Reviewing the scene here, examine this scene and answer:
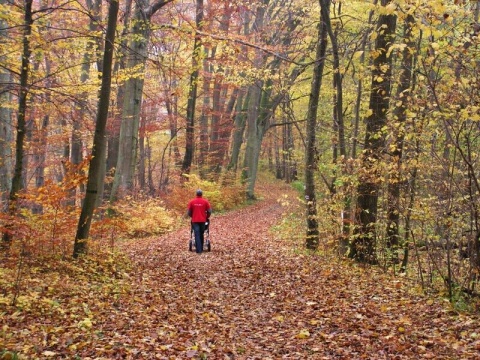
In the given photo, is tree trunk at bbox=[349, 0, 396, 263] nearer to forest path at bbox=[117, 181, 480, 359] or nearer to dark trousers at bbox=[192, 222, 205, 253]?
forest path at bbox=[117, 181, 480, 359]

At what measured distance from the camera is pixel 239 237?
16.9 metres

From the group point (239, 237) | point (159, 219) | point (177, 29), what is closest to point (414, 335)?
point (177, 29)

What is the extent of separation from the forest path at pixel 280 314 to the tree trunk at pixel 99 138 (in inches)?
56.8

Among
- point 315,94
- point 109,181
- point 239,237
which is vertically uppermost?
point 315,94

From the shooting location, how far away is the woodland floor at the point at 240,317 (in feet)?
18.8

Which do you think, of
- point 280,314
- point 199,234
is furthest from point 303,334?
point 199,234

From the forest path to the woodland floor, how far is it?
0.02 meters

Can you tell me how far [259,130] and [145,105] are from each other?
7.46 metres

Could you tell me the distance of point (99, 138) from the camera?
32.9ft

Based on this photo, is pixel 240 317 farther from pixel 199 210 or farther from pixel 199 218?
pixel 199 210

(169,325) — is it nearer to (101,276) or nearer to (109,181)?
(101,276)

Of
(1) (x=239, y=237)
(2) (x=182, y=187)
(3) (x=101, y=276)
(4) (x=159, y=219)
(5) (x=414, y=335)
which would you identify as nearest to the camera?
(5) (x=414, y=335)

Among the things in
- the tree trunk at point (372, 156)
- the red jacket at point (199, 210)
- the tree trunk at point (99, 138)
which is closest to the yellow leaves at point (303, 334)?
the tree trunk at point (372, 156)

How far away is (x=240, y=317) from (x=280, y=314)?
659mm
